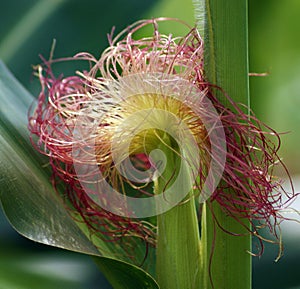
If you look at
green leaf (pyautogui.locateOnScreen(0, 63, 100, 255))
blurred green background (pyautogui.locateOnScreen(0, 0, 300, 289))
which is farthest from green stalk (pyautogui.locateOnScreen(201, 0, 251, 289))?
blurred green background (pyautogui.locateOnScreen(0, 0, 300, 289))

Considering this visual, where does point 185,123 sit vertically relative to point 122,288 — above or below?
above

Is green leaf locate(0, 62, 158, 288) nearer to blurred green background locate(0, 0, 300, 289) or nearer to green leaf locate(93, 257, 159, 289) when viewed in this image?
green leaf locate(93, 257, 159, 289)

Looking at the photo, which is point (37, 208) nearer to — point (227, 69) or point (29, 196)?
point (29, 196)

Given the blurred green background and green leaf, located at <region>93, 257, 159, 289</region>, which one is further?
the blurred green background

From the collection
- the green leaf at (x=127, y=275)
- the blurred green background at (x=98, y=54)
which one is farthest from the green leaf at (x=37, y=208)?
the blurred green background at (x=98, y=54)

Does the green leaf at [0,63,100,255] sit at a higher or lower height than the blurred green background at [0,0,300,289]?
higher

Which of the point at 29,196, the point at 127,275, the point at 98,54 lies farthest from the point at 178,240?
the point at 98,54

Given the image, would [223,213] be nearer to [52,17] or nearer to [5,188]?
[5,188]

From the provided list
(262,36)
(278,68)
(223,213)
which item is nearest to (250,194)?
(223,213)
